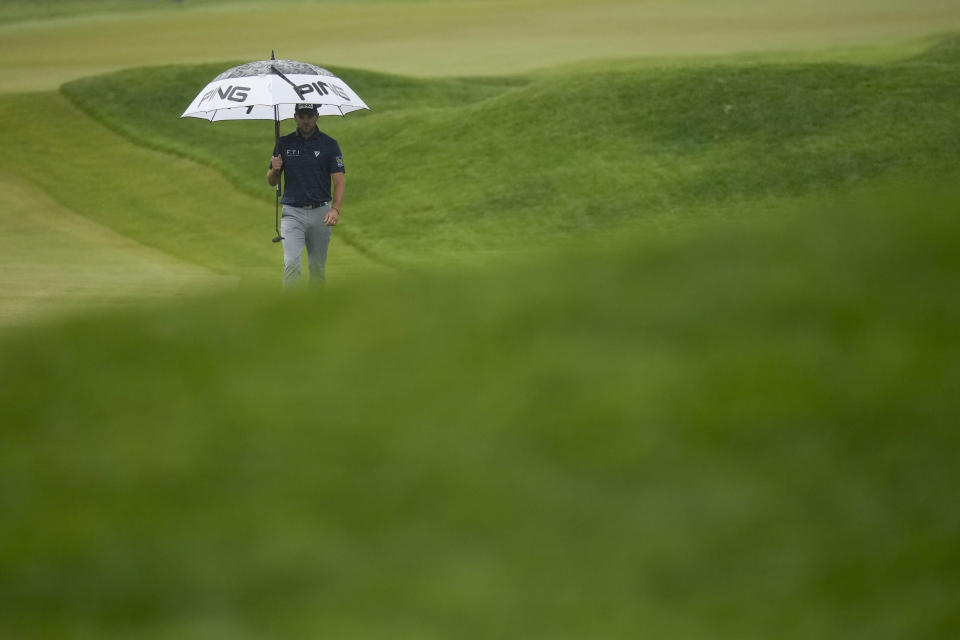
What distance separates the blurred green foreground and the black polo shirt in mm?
8891

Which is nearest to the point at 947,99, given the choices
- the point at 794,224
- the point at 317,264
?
the point at 317,264

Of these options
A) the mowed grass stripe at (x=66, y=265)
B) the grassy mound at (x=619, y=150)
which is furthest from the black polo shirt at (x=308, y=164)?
the grassy mound at (x=619, y=150)

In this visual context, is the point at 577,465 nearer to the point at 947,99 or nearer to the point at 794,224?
the point at 794,224

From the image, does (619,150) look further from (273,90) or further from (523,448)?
(523,448)

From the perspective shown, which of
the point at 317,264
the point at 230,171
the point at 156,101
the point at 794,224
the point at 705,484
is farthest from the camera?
the point at 156,101

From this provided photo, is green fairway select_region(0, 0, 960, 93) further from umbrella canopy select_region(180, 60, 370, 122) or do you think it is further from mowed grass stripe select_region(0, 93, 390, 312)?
umbrella canopy select_region(180, 60, 370, 122)

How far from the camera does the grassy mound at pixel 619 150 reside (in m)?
19.0

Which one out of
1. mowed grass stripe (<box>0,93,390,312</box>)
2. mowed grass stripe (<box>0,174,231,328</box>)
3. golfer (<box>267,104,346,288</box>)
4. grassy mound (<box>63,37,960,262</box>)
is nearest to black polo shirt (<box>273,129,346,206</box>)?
golfer (<box>267,104,346,288</box>)

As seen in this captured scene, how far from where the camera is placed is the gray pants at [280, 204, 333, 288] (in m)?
10.7

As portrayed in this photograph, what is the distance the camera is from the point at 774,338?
162 cm

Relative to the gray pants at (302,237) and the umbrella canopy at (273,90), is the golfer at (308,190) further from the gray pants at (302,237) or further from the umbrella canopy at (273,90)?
the umbrella canopy at (273,90)

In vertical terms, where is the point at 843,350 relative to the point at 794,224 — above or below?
below

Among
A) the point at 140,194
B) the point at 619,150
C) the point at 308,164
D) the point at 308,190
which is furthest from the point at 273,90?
the point at 140,194

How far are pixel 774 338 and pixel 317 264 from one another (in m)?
9.38
